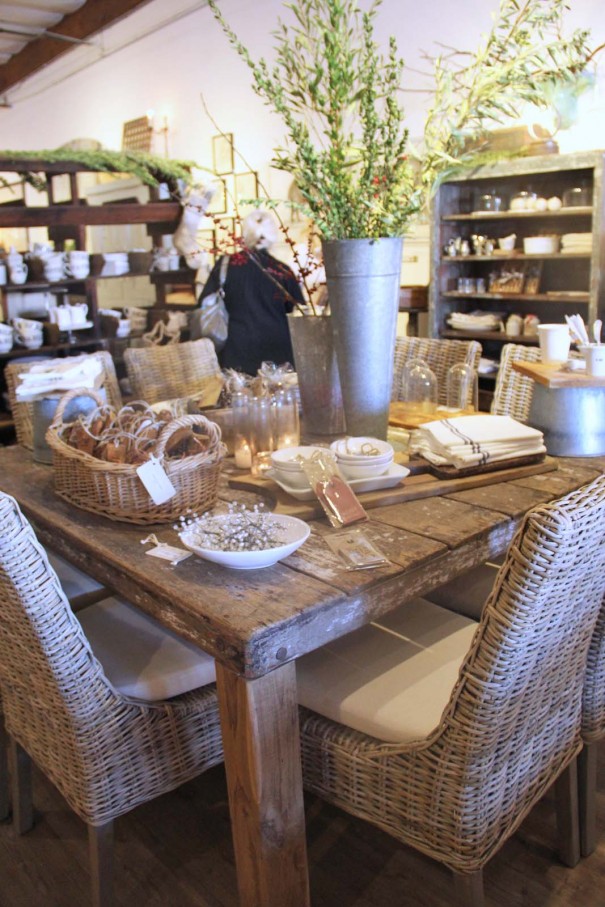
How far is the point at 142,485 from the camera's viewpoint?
1.59m

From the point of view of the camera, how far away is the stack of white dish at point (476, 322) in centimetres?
446

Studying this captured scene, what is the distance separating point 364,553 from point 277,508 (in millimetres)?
298

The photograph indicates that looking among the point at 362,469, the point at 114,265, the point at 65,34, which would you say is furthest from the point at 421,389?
the point at 65,34

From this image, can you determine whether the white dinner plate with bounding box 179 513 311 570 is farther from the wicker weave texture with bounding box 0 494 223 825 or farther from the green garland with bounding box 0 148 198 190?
the green garland with bounding box 0 148 198 190

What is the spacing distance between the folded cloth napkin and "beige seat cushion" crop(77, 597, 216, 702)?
1.94 ft

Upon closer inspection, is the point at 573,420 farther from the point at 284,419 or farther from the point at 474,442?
the point at 284,419

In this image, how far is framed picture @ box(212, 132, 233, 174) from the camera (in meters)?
6.07

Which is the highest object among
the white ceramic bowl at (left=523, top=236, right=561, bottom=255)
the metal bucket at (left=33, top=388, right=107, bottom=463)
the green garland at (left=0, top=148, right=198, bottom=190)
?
the green garland at (left=0, top=148, right=198, bottom=190)

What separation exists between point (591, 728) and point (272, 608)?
796mm

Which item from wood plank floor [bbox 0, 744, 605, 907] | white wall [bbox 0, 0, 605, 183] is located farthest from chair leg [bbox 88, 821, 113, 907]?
white wall [bbox 0, 0, 605, 183]

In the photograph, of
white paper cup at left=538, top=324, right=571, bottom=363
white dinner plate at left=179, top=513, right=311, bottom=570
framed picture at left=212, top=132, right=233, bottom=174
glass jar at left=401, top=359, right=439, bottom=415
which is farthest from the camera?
framed picture at left=212, top=132, right=233, bottom=174

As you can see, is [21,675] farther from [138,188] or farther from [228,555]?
[138,188]

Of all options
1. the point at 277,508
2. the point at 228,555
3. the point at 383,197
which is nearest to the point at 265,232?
the point at 383,197

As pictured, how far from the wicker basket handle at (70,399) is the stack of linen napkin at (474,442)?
2.66ft
